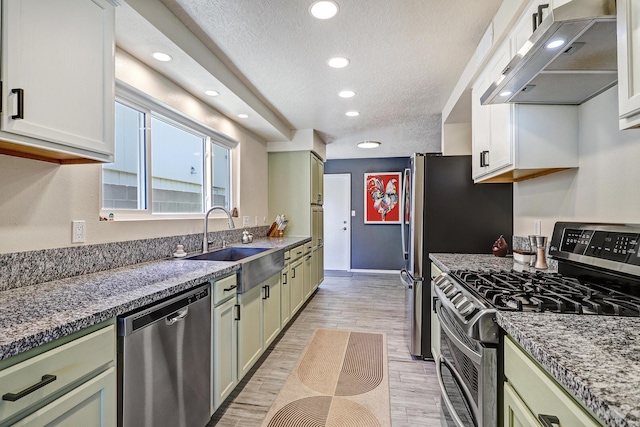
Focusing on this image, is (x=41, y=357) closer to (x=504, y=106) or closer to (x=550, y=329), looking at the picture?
(x=550, y=329)

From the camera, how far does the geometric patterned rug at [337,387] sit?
6.13 feet

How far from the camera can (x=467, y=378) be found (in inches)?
48.3

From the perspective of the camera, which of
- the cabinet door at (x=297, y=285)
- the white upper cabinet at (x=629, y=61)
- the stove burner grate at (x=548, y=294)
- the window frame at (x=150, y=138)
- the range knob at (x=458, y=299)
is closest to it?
the white upper cabinet at (x=629, y=61)

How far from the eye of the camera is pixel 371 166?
652 centimetres

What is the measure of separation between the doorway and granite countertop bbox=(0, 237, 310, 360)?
4.89 meters

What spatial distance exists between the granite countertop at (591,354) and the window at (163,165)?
2.17 meters

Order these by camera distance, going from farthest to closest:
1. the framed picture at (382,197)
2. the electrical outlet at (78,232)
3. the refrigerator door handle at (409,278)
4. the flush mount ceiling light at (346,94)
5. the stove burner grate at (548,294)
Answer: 1. the framed picture at (382,197)
2. the flush mount ceiling light at (346,94)
3. the refrigerator door handle at (409,278)
4. the electrical outlet at (78,232)
5. the stove burner grate at (548,294)

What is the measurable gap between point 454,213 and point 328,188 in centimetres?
423

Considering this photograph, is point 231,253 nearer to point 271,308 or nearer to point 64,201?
point 271,308

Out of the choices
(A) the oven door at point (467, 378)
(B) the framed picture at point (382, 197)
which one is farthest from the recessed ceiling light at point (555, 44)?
(B) the framed picture at point (382, 197)

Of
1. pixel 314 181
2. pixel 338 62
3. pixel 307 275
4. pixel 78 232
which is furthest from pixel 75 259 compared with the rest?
pixel 314 181

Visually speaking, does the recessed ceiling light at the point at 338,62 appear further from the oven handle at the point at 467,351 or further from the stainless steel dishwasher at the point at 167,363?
the oven handle at the point at 467,351

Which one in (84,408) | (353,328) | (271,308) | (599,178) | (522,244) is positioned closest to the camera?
(84,408)

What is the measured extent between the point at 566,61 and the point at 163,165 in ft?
8.49
